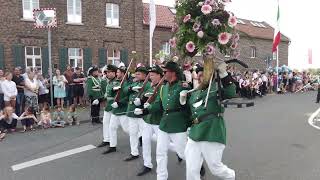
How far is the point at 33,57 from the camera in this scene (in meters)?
23.3

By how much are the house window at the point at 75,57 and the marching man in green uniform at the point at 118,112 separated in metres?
16.6

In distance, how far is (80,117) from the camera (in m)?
14.7

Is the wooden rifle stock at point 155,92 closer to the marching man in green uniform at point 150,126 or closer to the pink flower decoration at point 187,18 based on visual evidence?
the marching man in green uniform at point 150,126

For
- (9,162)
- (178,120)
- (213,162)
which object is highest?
(178,120)

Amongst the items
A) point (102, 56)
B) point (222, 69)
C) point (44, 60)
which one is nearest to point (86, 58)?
point (102, 56)

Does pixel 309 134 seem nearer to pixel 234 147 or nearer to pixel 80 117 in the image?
pixel 234 147

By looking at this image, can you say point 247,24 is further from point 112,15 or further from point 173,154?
point 173,154

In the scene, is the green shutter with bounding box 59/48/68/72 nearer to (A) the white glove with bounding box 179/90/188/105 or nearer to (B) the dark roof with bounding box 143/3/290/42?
(B) the dark roof with bounding box 143/3/290/42

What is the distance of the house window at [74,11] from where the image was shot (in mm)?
25106

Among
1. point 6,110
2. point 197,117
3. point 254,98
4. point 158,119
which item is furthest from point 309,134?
point 254,98

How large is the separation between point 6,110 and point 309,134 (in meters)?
8.49

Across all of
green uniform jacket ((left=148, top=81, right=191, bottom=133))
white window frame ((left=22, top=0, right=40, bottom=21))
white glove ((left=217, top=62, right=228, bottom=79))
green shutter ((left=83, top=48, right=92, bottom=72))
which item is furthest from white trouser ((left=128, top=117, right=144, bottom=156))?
green shutter ((left=83, top=48, right=92, bottom=72))

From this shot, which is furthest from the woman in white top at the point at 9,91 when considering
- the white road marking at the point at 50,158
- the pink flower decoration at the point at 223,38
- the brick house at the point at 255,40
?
the brick house at the point at 255,40

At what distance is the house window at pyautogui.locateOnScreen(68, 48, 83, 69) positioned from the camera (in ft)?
82.2
